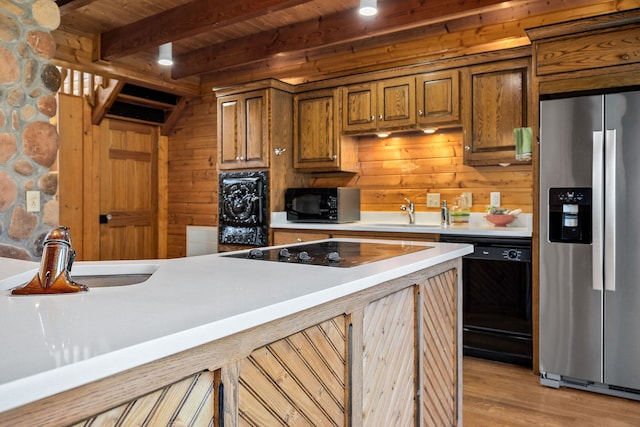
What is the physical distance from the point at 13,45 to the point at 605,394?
3.96 m

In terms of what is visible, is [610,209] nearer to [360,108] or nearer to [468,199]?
[468,199]

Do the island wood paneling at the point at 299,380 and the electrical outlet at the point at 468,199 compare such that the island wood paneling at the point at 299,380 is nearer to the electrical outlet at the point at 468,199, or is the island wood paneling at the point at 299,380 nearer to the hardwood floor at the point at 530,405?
the hardwood floor at the point at 530,405

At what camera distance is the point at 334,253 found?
1.72m

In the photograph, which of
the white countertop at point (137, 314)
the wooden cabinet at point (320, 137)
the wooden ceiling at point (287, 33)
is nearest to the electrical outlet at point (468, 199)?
the wooden cabinet at point (320, 137)

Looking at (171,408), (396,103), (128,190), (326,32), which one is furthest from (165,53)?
(171,408)

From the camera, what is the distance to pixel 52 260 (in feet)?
3.54

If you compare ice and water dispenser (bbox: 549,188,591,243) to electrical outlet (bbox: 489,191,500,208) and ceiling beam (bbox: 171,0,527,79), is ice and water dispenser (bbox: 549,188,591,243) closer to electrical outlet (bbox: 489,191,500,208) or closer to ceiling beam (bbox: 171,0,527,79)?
electrical outlet (bbox: 489,191,500,208)

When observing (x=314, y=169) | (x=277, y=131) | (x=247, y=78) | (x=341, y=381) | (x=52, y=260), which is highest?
(x=247, y=78)

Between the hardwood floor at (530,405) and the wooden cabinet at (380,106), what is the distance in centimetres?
204

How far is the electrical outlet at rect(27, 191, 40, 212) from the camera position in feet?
9.05

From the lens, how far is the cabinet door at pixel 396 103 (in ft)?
12.7

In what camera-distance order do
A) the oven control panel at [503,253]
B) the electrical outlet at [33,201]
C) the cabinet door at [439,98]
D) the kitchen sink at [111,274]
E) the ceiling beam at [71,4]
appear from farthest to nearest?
the cabinet door at [439,98], the ceiling beam at [71,4], the oven control panel at [503,253], the electrical outlet at [33,201], the kitchen sink at [111,274]

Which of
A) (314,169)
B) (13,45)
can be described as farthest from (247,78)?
(13,45)

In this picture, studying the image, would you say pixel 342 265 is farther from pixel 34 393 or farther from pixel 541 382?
pixel 541 382
